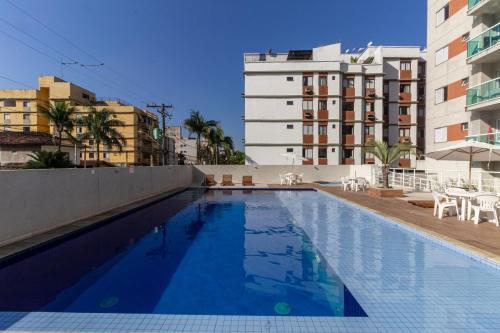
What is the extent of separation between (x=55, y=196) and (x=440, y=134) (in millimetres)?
25227

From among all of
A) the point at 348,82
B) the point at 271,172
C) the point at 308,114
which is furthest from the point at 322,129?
the point at 271,172

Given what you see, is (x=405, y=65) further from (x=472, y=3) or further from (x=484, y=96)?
(x=484, y=96)

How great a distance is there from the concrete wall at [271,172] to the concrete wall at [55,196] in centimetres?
1351

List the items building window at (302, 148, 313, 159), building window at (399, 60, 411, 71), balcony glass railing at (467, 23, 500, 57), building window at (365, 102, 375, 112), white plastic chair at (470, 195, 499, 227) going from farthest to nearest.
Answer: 1. building window at (399, 60, 411, 71)
2. building window at (365, 102, 375, 112)
3. building window at (302, 148, 313, 159)
4. balcony glass railing at (467, 23, 500, 57)
5. white plastic chair at (470, 195, 499, 227)

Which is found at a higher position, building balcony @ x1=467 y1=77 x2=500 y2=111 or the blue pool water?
building balcony @ x1=467 y1=77 x2=500 y2=111

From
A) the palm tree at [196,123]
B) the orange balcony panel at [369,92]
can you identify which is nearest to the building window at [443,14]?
the orange balcony panel at [369,92]

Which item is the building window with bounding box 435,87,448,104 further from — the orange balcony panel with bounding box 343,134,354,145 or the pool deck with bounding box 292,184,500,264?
the pool deck with bounding box 292,184,500,264

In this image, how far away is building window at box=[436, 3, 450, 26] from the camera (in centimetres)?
2048

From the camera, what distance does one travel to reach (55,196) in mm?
7828

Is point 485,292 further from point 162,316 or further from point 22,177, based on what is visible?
point 22,177

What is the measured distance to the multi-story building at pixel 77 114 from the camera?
5606cm

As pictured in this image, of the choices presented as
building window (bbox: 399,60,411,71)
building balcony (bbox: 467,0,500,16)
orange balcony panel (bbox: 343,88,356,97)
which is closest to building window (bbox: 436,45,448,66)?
building balcony (bbox: 467,0,500,16)

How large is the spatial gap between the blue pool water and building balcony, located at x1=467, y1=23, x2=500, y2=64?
656 inches

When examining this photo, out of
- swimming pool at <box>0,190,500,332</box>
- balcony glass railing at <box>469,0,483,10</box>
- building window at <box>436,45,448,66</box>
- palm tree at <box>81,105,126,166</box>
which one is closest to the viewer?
swimming pool at <box>0,190,500,332</box>
